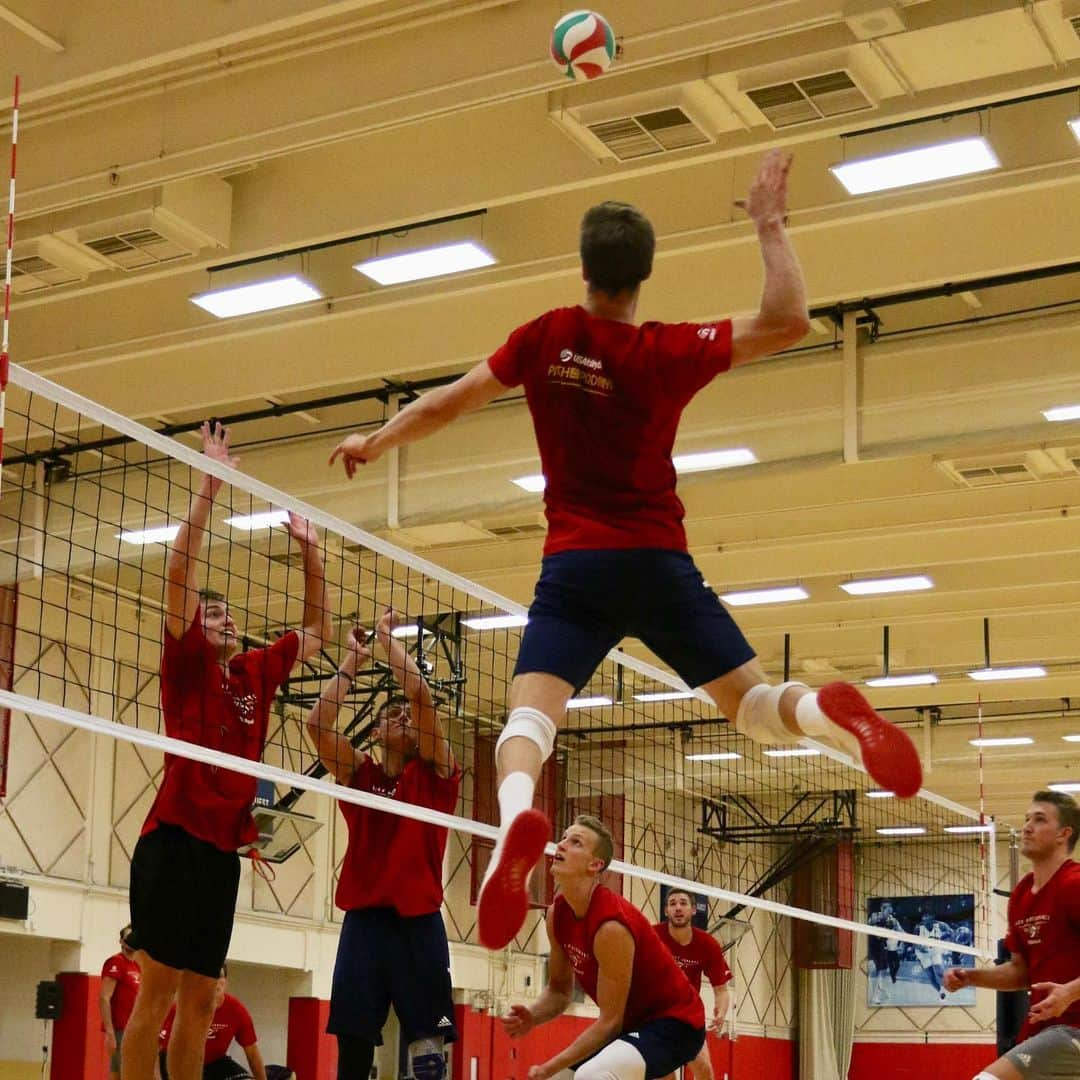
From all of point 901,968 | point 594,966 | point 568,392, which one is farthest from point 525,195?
point 901,968

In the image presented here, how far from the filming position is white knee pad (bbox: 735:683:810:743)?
14.0 feet

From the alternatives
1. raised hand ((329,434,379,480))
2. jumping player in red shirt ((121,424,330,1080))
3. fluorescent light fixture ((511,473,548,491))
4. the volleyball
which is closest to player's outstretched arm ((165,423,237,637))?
jumping player in red shirt ((121,424,330,1080))

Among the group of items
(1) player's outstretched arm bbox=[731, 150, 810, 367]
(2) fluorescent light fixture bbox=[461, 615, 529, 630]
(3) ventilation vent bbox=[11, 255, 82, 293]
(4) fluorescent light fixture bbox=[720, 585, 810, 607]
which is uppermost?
(3) ventilation vent bbox=[11, 255, 82, 293]

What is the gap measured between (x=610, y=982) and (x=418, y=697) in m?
1.43

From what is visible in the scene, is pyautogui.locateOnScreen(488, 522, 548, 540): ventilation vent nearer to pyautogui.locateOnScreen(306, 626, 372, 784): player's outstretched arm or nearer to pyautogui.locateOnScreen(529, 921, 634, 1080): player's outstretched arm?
pyautogui.locateOnScreen(306, 626, 372, 784): player's outstretched arm

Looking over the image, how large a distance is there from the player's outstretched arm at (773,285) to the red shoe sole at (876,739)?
34.2 inches

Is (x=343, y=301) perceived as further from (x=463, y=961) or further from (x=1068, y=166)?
(x=463, y=961)

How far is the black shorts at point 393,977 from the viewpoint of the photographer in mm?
6602

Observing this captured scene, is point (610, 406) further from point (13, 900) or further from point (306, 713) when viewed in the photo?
point (306, 713)

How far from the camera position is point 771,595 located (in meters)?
18.2

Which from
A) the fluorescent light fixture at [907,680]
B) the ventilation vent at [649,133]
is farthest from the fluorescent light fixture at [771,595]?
the ventilation vent at [649,133]

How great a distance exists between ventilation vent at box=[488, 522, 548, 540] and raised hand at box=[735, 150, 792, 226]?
1157 centimetres

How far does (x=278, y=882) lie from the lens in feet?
72.8

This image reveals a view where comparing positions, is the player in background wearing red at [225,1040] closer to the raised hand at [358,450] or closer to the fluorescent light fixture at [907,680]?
the raised hand at [358,450]
